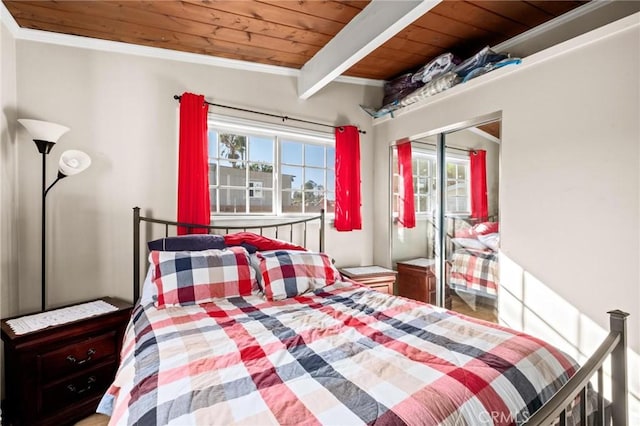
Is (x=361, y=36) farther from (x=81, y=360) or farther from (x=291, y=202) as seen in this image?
(x=81, y=360)

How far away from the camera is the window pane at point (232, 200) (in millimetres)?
2732

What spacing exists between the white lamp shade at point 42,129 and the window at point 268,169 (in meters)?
1.02

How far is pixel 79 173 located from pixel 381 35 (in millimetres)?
2280

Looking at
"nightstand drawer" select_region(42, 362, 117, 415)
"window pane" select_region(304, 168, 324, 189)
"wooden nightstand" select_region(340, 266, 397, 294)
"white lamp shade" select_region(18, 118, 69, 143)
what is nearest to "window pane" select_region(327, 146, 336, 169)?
"window pane" select_region(304, 168, 324, 189)

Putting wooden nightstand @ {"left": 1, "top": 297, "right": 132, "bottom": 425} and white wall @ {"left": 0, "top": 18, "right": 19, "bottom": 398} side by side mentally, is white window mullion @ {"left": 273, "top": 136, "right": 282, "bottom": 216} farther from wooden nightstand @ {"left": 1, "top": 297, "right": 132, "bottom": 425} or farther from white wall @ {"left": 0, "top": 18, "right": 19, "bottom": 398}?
white wall @ {"left": 0, "top": 18, "right": 19, "bottom": 398}

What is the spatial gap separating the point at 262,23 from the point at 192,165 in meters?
1.16

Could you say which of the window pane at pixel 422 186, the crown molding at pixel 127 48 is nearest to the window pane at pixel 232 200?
the crown molding at pixel 127 48

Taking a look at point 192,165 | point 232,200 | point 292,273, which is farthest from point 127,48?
point 292,273

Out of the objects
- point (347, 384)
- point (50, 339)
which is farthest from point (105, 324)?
point (347, 384)

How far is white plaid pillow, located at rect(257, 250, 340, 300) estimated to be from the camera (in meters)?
1.92

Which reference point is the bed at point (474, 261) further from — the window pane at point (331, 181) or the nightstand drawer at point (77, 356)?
the nightstand drawer at point (77, 356)

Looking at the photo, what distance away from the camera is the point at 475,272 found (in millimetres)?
2584

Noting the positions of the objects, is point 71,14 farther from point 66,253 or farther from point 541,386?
point 541,386

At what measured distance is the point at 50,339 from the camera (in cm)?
167
